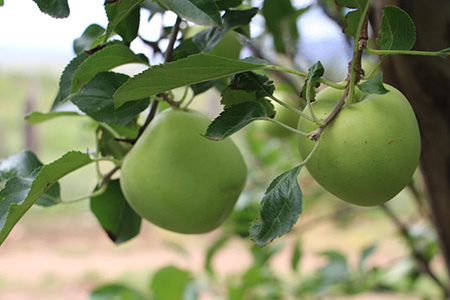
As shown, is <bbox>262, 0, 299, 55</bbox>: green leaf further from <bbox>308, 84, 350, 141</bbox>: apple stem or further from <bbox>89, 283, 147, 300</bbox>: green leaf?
<bbox>89, 283, 147, 300</bbox>: green leaf

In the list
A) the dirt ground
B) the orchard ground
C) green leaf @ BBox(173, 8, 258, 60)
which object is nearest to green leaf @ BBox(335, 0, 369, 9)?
green leaf @ BBox(173, 8, 258, 60)

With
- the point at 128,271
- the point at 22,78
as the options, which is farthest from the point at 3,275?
the point at 22,78

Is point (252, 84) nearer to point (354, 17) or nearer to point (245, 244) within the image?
point (354, 17)

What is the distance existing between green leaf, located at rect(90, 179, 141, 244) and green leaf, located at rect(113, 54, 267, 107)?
0.66 ft

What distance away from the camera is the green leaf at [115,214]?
54 cm

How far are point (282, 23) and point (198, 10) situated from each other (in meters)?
0.57

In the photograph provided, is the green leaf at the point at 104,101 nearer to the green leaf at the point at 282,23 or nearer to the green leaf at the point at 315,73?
the green leaf at the point at 315,73

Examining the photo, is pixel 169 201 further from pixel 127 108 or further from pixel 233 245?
pixel 233 245

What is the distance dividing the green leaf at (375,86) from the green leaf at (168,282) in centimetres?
70

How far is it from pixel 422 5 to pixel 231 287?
64 cm

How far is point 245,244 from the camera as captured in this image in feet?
4.84

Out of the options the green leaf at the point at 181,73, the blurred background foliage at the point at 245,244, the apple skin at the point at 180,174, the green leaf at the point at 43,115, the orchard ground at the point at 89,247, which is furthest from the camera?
the orchard ground at the point at 89,247

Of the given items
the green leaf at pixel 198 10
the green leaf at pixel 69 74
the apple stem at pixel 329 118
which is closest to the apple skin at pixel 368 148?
the apple stem at pixel 329 118

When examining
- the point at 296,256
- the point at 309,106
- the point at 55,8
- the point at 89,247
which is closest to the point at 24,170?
the point at 55,8
